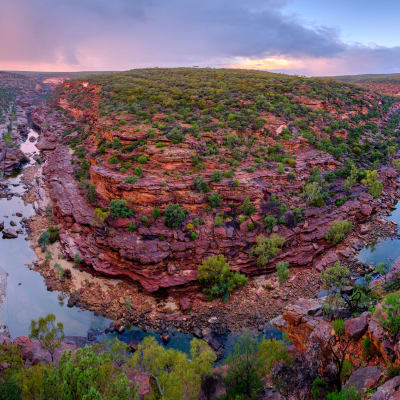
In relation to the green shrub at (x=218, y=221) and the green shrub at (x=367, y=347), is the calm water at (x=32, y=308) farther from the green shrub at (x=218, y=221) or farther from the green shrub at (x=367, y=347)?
the green shrub at (x=218, y=221)

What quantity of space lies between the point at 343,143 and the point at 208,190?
27.5 m

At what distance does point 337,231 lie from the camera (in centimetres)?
3105

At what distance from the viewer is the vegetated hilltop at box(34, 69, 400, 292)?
28156 mm

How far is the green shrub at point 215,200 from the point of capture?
30.9m

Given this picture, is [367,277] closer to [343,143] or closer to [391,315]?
[391,315]

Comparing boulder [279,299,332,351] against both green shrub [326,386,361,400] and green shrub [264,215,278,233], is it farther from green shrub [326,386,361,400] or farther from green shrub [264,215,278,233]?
green shrub [264,215,278,233]

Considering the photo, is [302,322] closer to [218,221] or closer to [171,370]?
[171,370]

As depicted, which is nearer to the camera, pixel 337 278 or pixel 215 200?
pixel 337 278

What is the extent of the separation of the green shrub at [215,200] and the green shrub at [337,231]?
42.1 ft

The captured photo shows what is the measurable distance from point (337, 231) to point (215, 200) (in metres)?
14.3

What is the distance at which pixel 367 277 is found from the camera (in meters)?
26.3

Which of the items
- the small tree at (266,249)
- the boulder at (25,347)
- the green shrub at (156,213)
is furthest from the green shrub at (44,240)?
the small tree at (266,249)

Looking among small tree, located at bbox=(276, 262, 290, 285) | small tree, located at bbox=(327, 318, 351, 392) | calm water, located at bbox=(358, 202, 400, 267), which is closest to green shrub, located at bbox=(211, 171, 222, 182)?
small tree, located at bbox=(276, 262, 290, 285)

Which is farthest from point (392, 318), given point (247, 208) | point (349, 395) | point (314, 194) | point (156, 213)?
point (314, 194)
